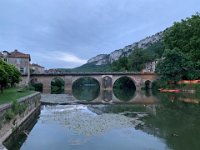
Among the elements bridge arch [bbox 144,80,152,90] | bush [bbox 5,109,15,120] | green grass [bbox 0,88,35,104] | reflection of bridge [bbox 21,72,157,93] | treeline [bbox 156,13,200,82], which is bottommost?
bush [bbox 5,109,15,120]

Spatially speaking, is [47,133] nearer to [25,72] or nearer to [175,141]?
[175,141]

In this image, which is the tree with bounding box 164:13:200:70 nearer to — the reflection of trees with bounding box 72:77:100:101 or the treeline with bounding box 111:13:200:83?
the treeline with bounding box 111:13:200:83

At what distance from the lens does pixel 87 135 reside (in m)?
20.0

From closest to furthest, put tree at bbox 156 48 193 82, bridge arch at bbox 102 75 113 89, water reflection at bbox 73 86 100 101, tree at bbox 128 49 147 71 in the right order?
water reflection at bbox 73 86 100 101
tree at bbox 156 48 193 82
bridge arch at bbox 102 75 113 89
tree at bbox 128 49 147 71

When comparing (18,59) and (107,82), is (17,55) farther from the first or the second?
(107,82)

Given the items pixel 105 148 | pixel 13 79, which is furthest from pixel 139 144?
pixel 13 79

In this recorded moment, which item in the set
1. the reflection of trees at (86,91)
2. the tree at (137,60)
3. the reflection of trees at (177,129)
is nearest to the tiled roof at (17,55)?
the reflection of trees at (86,91)

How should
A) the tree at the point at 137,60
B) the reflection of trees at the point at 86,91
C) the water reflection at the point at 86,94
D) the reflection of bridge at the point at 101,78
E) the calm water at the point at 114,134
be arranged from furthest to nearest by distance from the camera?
the tree at the point at 137,60, the reflection of bridge at the point at 101,78, the reflection of trees at the point at 86,91, the water reflection at the point at 86,94, the calm water at the point at 114,134

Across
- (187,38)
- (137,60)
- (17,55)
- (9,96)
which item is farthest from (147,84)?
(9,96)

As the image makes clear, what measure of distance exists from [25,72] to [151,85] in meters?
34.2

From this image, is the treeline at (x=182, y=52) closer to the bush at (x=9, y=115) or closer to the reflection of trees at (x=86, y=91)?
the reflection of trees at (x=86, y=91)

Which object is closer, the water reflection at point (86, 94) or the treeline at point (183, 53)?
the water reflection at point (86, 94)

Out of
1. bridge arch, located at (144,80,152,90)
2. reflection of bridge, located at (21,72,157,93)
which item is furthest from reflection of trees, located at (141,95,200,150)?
bridge arch, located at (144,80,152,90)

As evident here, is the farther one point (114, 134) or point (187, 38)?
point (187, 38)
